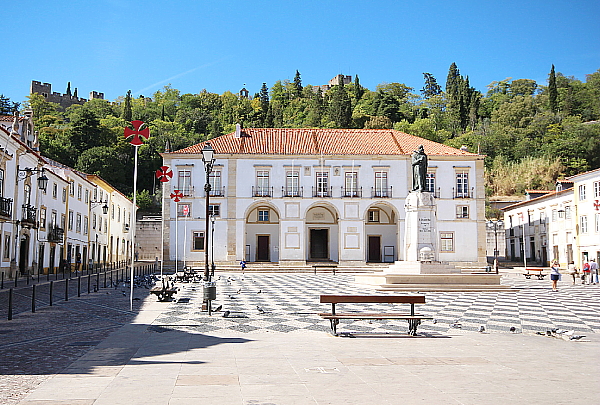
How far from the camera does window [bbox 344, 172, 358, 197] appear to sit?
45.9 m

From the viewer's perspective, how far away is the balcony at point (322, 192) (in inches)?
1802

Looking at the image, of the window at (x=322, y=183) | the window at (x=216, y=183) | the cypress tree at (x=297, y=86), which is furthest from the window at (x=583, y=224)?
the cypress tree at (x=297, y=86)

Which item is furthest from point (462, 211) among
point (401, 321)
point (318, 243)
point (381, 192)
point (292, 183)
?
point (401, 321)

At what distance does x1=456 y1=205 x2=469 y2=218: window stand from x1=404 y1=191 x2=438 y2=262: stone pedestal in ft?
78.0

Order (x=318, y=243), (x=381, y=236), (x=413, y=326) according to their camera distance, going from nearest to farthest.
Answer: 1. (x=413, y=326)
2. (x=381, y=236)
3. (x=318, y=243)

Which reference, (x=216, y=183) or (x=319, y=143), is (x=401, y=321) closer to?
(x=216, y=183)

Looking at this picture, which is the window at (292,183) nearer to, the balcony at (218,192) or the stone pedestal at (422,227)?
the balcony at (218,192)

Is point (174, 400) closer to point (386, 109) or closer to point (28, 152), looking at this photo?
point (28, 152)

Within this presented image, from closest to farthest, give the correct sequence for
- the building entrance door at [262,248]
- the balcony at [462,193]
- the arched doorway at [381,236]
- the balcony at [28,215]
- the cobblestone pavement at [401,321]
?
the cobblestone pavement at [401,321]
the balcony at [28,215]
the balcony at [462,193]
the building entrance door at [262,248]
the arched doorway at [381,236]

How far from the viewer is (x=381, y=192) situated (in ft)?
151

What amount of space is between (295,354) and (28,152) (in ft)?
92.4

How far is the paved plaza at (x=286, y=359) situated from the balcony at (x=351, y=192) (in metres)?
32.6

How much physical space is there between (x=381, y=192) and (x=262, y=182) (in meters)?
9.89

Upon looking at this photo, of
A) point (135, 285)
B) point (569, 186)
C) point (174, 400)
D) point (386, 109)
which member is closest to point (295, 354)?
point (174, 400)
